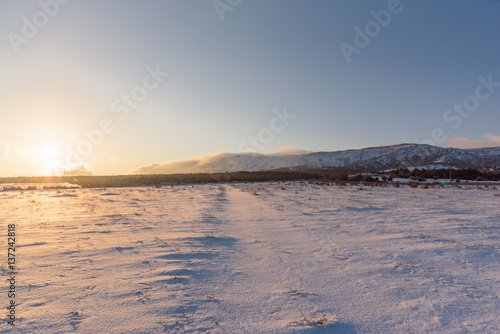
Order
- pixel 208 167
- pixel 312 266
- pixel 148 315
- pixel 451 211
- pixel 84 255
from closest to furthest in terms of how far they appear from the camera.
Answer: pixel 148 315 < pixel 312 266 < pixel 84 255 < pixel 451 211 < pixel 208 167

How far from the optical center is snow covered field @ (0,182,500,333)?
310 cm

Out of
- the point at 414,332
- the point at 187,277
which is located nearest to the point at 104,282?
the point at 187,277

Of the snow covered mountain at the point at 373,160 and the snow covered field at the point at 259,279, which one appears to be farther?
the snow covered mountain at the point at 373,160

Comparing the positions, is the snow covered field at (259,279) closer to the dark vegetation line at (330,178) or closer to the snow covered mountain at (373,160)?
the dark vegetation line at (330,178)

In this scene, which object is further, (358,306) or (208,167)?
(208,167)

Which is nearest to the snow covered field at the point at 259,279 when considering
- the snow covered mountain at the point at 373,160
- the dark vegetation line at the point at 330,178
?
the dark vegetation line at the point at 330,178

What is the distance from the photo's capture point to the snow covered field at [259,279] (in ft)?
10.2

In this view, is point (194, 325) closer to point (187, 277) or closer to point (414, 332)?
point (187, 277)

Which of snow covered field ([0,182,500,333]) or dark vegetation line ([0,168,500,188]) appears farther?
dark vegetation line ([0,168,500,188])

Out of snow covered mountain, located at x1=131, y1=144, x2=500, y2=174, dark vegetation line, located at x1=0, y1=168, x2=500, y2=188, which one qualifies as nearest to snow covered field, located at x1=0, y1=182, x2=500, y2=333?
dark vegetation line, located at x1=0, y1=168, x2=500, y2=188

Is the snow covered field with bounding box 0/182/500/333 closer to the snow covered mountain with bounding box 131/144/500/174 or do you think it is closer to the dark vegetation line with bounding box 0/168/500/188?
the dark vegetation line with bounding box 0/168/500/188

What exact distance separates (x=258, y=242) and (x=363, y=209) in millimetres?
6794

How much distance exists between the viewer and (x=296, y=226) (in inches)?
329

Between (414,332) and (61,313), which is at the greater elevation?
(61,313)
